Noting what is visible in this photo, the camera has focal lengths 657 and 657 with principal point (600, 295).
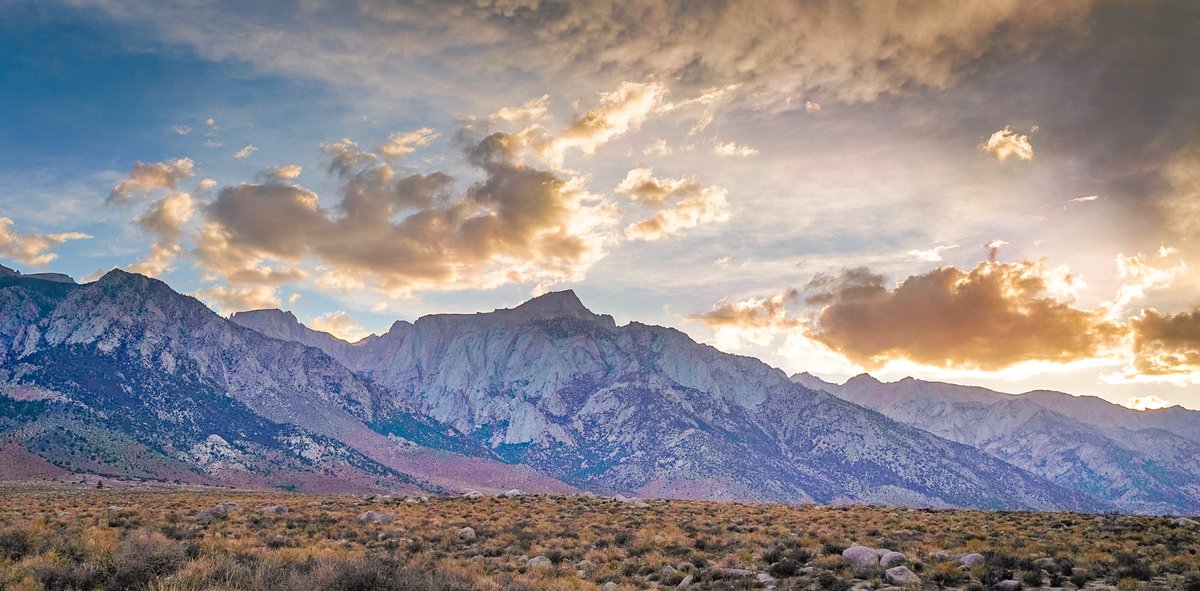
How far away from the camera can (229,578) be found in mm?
16688

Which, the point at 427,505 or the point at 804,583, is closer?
the point at 804,583

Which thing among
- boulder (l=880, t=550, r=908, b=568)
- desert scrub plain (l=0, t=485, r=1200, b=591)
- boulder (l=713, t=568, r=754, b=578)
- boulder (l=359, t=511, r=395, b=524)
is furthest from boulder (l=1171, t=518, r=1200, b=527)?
boulder (l=359, t=511, r=395, b=524)

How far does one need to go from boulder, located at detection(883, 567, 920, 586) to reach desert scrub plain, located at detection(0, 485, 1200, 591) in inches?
8.9

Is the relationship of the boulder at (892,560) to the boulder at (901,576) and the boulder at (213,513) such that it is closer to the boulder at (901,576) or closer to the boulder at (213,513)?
the boulder at (901,576)

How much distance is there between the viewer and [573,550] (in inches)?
1143

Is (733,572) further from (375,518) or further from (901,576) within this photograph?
(375,518)

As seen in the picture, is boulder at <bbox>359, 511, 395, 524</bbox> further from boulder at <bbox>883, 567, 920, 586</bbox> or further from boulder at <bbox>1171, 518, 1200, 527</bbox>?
boulder at <bbox>1171, 518, 1200, 527</bbox>

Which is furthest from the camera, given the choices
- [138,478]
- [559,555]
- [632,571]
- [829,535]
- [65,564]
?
[138,478]

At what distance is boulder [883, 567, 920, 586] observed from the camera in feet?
69.1

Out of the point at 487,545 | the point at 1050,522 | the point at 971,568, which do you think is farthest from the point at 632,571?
the point at 1050,522

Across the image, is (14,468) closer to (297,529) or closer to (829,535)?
(297,529)

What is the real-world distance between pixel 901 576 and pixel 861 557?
3.15 m

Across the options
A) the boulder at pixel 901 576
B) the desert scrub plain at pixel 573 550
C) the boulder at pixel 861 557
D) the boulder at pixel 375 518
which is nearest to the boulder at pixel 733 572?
the desert scrub plain at pixel 573 550

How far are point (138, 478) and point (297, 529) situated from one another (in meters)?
171
